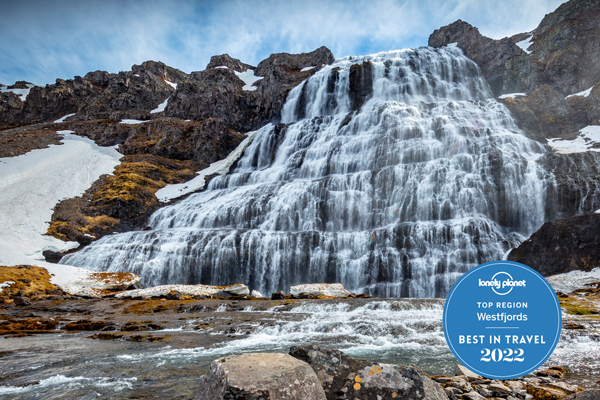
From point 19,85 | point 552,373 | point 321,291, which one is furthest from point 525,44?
point 19,85

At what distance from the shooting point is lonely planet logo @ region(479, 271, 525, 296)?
314 cm

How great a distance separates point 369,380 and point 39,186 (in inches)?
2275

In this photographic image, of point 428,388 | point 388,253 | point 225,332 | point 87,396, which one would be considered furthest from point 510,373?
point 388,253

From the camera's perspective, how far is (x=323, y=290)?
71.6 feet

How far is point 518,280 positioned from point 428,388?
1.44 m

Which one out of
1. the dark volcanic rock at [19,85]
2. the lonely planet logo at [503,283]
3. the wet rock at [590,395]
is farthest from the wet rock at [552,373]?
the dark volcanic rock at [19,85]

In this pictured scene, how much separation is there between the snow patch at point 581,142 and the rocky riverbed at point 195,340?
1203 inches

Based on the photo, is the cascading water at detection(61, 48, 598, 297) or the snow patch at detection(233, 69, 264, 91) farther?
the snow patch at detection(233, 69, 264, 91)

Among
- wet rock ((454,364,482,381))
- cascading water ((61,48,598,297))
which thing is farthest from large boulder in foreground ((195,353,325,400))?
cascading water ((61,48,598,297))

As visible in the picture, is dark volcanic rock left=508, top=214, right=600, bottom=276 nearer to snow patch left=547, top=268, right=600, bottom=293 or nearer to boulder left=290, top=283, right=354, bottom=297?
snow patch left=547, top=268, right=600, bottom=293

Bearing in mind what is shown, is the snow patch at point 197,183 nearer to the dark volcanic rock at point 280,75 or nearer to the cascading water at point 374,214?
the cascading water at point 374,214

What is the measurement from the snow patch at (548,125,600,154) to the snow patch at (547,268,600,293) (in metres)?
21.9

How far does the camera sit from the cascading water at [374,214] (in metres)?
25.9

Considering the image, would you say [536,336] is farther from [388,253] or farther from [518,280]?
[388,253]
